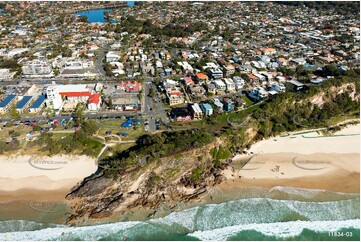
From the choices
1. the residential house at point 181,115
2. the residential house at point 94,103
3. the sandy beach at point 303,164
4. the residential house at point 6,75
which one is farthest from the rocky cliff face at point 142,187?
the residential house at point 6,75

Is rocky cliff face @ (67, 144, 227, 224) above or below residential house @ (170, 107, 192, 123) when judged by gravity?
below

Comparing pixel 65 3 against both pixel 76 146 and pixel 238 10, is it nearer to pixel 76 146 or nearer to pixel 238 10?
pixel 238 10

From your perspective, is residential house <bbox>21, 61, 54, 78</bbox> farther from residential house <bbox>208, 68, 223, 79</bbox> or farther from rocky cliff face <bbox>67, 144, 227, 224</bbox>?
rocky cliff face <bbox>67, 144, 227, 224</bbox>

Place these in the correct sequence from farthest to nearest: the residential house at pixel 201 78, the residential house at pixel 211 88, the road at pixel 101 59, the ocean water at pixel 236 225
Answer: the road at pixel 101 59 < the residential house at pixel 201 78 < the residential house at pixel 211 88 < the ocean water at pixel 236 225

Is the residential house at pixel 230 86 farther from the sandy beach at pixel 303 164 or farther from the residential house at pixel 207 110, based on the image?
Answer: the sandy beach at pixel 303 164

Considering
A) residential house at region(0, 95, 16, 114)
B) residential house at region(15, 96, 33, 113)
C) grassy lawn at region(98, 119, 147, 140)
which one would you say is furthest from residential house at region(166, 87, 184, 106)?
residential house at region(0, 95, 16, 114)

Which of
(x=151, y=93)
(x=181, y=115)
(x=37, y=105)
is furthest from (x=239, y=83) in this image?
(x=37, y=105)

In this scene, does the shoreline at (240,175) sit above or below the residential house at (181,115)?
below
